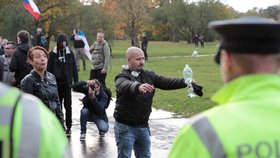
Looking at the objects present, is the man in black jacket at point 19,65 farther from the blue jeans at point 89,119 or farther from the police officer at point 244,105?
the police officer at point 244,105

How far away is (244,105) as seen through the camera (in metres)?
1.90

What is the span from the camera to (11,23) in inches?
1390

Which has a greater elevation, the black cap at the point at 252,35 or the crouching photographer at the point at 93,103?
the black cap at the point at 252,35

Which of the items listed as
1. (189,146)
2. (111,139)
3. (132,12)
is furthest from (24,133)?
(132,12)

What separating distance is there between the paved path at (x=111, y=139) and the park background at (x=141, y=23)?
0.94 m

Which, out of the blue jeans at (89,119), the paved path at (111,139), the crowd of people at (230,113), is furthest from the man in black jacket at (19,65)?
the crowd of people at (230,113)

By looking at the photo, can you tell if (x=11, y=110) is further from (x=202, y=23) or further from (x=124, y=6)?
(x=202, y=23)

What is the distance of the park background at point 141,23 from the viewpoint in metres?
14.9

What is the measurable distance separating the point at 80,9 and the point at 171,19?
38626 mm

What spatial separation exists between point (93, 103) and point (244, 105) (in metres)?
6.96

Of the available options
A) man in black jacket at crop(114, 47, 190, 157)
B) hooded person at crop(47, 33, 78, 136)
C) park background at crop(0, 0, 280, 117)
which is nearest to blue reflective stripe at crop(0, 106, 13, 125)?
man in black jacket at crop(114, 47, 190, 157)

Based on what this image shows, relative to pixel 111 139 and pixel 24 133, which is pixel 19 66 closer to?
pixel 111 139

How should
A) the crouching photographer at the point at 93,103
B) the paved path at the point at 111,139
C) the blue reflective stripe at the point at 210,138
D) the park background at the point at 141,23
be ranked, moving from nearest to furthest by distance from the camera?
the blue reflective stripe at the point at 210,138 < the paved path at the point at 111,139 < the crouching photographer at the point at 93,103 < the park background at the point at 141,23

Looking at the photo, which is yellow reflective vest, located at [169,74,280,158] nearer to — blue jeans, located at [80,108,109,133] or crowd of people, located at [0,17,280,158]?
crowd of people, located at [0,17,280,158]
